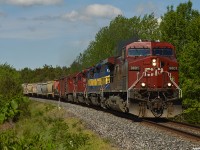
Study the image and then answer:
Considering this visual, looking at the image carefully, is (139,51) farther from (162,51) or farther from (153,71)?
(153,71)

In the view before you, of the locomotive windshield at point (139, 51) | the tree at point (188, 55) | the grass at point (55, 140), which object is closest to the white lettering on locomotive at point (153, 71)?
the locomotive windshield at point (139, 51)

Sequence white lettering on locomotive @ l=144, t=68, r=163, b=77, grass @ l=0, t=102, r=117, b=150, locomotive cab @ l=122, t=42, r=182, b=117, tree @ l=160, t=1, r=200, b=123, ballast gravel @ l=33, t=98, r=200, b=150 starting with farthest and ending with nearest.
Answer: tree @ l=160, t=1, r=200, b=123, white lettering on locomotive @ l=144, t=68, r=163, b=77, locomotive cab @ l=122, t=42, r=182, b=117, ballast gravel @ l=33, t=98, r=200, b=150, grass @ l=0, t=102, r=117, b=150

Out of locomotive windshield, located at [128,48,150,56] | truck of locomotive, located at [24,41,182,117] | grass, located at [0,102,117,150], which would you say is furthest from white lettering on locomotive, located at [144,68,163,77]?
grass, located at [0,102,117,150]

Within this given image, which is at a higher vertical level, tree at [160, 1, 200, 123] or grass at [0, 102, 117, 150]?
tree at [160, 1, 200, 123]

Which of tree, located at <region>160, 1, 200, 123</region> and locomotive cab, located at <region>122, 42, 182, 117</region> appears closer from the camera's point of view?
locomotive cab, located at <region>122, 42, 182, 117</region>

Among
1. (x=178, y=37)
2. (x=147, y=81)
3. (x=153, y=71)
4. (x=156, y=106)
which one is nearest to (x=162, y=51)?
(x=153, y=71)

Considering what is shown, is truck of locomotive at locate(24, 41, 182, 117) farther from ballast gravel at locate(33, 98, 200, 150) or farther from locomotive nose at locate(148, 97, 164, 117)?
ballast gravel at locate(33, 98, 200, 150)

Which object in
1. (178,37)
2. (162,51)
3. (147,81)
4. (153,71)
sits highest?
(178,37)

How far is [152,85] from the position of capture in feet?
67.8

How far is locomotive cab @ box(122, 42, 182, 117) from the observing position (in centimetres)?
2012

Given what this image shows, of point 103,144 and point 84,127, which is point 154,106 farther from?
point 103,144

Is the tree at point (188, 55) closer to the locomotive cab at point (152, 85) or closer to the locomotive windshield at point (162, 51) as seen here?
the locomotive cab at point (152, 85)

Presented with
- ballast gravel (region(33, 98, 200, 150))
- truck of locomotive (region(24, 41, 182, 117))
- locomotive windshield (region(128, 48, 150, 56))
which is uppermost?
locomotive windshield (region(128, 48, 150, 56))

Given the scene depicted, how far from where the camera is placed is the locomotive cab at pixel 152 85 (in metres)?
20.1
